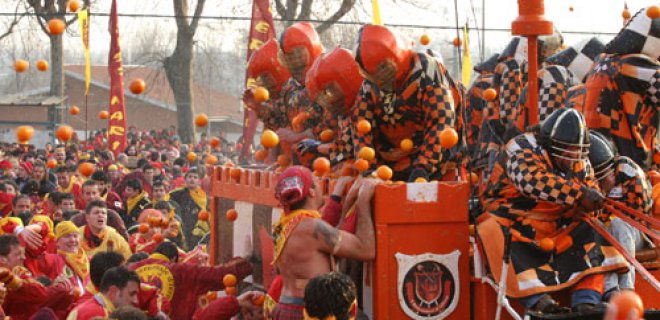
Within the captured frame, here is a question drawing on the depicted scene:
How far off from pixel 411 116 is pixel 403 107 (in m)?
0.09

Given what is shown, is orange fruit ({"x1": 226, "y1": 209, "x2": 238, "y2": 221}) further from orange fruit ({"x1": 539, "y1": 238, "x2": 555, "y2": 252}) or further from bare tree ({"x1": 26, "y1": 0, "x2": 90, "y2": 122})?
bare tree ({"x1": 26, "y1": 0, "x2": 90, "y2": 122})

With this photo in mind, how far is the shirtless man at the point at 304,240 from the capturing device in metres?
6.30

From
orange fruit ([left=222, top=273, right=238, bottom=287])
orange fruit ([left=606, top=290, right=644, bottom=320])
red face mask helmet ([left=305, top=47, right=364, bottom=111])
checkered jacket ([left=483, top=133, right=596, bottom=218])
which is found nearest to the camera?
orange fruit ([left=606, top=290, right=644, bottom=320])

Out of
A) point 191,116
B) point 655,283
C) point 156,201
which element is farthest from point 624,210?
point 191,116

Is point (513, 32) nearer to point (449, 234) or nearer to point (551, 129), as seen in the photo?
point (551, 129)

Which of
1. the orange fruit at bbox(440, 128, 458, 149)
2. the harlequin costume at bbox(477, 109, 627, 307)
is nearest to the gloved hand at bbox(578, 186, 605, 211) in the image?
the harlequin costume at bbox(477, 109, 627, 307)

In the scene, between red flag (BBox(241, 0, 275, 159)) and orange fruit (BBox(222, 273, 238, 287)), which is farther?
red flag (BBox(241, 0, 275, 159))

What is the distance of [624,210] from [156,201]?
818 cm

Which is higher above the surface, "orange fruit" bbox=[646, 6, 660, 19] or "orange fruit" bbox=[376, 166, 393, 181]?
"orange fruit" bbox=[646, 6, 660, 19]

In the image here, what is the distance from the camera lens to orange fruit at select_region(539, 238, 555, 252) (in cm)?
625

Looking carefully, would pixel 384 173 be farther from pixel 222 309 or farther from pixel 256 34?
pixel 256 34

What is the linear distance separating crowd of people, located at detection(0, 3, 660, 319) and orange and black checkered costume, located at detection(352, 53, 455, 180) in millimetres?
11

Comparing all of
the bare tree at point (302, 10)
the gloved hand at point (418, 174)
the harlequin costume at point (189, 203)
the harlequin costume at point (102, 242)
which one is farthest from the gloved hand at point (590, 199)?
the bare tree at point (302, 10)

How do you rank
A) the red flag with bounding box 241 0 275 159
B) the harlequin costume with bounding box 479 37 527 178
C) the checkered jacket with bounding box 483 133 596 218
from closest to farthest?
1. the checkered jacket with bounding box 483 133 596 218
2. the harlequin costume with bounding box 479 37 527 178
3. the red flag with bounding box 241 0 275 159
